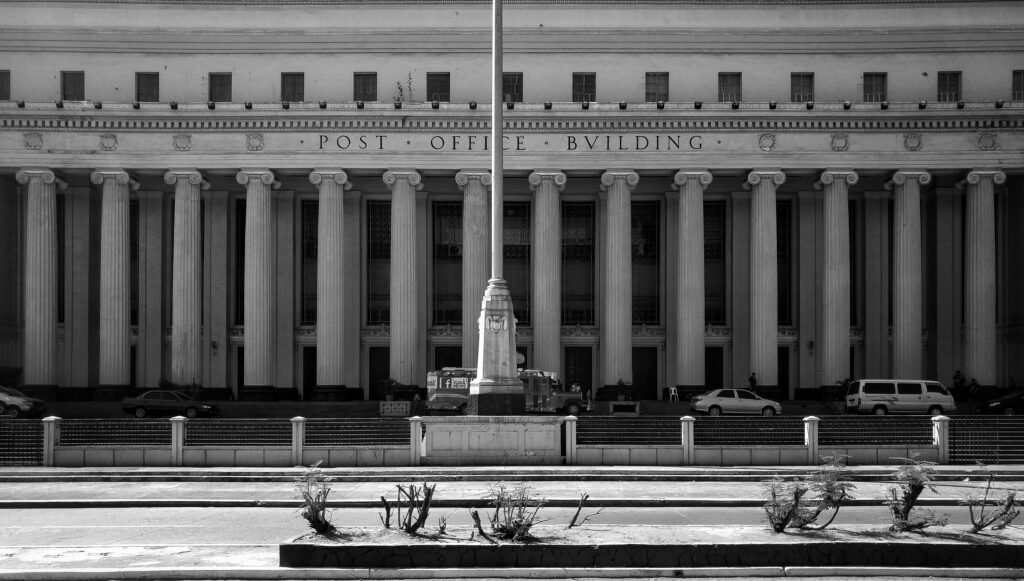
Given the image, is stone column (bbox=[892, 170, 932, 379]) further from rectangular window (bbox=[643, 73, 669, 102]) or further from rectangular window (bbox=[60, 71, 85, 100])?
rectangular window (bbox=[60, 71, 85, 100])

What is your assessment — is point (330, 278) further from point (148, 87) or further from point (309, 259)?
point (148, 87)

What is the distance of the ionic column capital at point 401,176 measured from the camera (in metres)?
52.6

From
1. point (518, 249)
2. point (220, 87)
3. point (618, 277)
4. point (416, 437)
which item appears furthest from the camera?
point (518, 249)

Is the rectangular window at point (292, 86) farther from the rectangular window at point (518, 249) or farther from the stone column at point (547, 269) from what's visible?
the stone column at point (547, 269)

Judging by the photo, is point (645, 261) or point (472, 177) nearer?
point (472, 177)

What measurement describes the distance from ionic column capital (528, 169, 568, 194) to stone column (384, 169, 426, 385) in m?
5.35

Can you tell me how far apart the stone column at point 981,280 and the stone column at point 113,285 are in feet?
128

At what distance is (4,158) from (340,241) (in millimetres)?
15895

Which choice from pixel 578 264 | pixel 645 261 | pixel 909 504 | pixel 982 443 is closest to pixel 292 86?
pixel 578 264

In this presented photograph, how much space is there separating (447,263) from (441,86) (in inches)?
358

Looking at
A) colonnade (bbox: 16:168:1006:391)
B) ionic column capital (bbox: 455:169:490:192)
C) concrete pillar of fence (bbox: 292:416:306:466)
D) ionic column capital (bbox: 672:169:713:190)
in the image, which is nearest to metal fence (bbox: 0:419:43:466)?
concrete pillar of fence (bbox: 292:416:306:466)

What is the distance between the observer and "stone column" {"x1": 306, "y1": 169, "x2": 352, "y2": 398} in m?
52.7

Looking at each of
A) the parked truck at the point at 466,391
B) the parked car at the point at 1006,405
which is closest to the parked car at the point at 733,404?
the parked truck at the point at 466,391

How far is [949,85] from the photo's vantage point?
55.0 m
